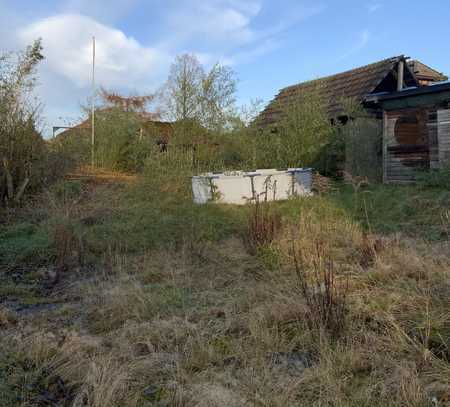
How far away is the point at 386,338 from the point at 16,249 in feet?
15.1

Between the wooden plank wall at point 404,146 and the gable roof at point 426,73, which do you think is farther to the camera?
the gable roof at point 426,73

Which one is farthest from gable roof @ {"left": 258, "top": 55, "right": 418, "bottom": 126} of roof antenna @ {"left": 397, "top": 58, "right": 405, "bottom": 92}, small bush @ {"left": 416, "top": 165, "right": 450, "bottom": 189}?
small bush @ {"left": 416, "top": 165, "right": 450, "bottom": 189}

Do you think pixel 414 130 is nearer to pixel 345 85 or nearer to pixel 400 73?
pixel 400 73

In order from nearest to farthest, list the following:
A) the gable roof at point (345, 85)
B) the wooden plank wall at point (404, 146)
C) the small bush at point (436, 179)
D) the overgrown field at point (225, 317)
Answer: the overgrown field at point (225, 317) < the small bush at point (436, 179) < the wooden plank wall at point (404, 146) < the gable roof at point (345, 85)

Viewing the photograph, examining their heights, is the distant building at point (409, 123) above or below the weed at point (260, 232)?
above

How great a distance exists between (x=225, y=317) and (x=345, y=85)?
14921mm

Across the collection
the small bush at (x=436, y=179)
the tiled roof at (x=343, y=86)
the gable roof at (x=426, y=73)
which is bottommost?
the small bush at (x=436, y=179)

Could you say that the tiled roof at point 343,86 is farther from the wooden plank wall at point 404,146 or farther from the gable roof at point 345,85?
the wooden plank wall at point 404,146

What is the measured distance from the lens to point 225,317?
10.6 ft

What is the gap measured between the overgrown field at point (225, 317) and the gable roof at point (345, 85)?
9.71 meters

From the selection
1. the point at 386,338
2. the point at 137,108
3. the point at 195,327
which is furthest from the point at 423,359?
the point at 137,108

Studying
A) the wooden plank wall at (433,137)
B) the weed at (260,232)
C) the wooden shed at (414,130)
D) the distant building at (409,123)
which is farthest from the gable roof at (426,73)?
the weed at (260,232)

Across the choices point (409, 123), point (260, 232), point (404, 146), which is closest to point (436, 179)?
point (404, 146)

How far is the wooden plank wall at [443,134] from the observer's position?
35.1 feet
